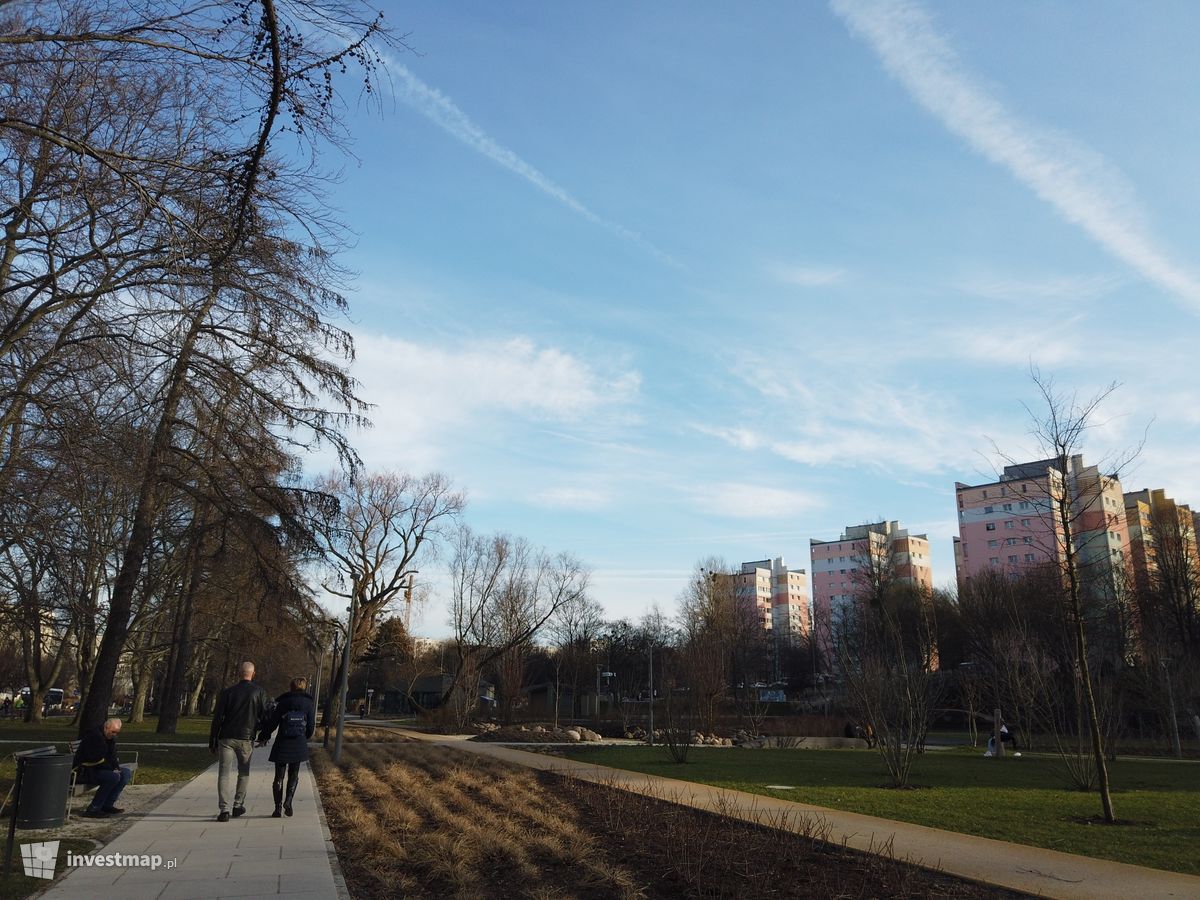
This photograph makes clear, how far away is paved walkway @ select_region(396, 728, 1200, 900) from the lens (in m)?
6.59

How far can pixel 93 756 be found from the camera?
32.1ft

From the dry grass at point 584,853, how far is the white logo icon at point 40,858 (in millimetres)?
2291

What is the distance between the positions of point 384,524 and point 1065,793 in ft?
110

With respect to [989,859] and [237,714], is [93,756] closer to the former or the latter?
[237,714]

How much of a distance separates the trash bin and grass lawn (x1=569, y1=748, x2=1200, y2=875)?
373 inches

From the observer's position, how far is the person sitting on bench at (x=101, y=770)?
370 inches

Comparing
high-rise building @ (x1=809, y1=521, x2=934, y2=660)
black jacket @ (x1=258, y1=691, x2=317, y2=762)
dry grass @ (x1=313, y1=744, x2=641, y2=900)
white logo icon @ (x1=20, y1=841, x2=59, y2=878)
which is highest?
high-rise building @ (x1=809, y1=521, x2=934, y2=660)

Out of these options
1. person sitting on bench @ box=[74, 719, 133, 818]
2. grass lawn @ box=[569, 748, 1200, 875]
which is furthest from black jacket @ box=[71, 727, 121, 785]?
grass lawn @ box=[569, 748, 1200, 875]

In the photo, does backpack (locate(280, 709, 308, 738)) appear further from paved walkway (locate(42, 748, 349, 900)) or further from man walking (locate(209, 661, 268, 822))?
paved walkway (locate(42, 748, 349, 900))

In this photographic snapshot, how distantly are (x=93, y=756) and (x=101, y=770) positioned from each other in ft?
0.84

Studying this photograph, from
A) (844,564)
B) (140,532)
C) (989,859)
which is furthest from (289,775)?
(844,564)

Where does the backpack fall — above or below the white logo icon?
above

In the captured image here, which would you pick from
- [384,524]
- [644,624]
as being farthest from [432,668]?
[384,524]

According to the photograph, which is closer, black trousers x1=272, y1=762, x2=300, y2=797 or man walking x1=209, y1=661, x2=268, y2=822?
man walking x1=209, y1=661, x2=268, y2=822
